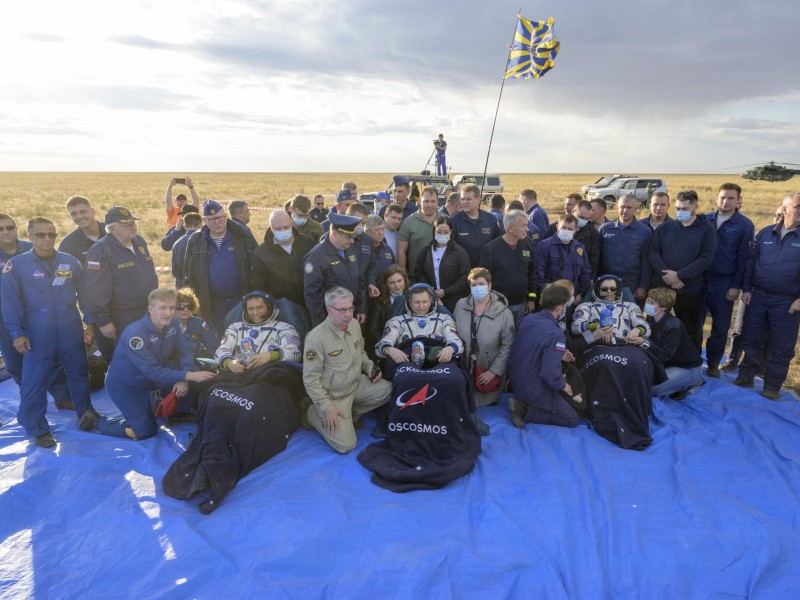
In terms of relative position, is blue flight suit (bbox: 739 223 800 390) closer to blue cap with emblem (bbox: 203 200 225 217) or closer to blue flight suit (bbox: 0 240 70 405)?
blue cap with emblem (bbox: 203 200 225 217)

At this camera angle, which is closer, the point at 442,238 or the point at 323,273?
the point at 323,273

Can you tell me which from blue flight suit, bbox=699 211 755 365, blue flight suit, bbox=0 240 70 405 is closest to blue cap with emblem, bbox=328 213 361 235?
blue flight suit, bbox=0 240 70 405

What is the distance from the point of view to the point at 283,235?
5293mm

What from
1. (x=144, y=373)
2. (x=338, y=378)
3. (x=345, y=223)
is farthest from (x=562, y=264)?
(x=144, y=373)

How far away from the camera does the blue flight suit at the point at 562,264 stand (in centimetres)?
587

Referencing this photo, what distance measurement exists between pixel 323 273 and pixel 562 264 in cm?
302

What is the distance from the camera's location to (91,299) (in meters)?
4.86

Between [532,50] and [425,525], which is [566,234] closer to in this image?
[425,525]

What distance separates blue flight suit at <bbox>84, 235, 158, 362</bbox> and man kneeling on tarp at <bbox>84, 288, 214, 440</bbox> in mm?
718

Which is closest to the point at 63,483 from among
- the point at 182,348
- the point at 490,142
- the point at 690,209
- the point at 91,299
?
the point at 182,348

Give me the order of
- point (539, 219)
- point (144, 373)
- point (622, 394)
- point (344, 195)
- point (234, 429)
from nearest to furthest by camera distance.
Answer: point (234, 429) → point (144, 373) → point (622, 394) → point (344, 195) → point (539, 219)

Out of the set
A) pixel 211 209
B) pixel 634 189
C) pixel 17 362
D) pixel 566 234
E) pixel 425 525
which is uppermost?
pixel 634 189

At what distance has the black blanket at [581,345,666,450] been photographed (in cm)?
443

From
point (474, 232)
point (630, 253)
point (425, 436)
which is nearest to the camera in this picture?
point (425, 436)
